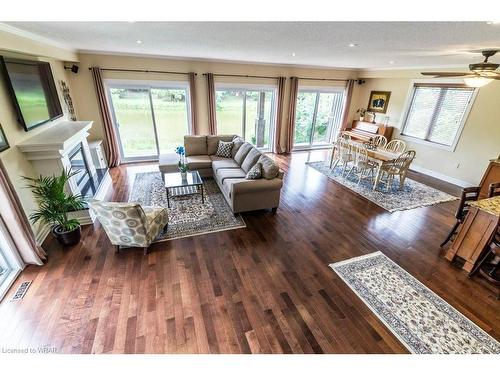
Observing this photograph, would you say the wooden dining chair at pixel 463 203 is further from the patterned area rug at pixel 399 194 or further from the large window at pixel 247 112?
the large window at pixel 247 112

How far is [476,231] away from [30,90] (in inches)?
231

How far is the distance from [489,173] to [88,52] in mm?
8231

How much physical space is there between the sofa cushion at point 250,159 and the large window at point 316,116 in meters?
3.58

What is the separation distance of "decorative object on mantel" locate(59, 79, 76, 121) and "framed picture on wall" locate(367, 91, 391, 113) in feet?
26.3

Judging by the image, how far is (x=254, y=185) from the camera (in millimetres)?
3461

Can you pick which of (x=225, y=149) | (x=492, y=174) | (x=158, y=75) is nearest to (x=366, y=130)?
(x=492, y=174)

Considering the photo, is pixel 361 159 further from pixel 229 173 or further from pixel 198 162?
pixel 198 162

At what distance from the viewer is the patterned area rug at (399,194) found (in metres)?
4.22

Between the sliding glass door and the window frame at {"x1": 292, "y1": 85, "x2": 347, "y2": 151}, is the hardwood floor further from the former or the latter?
the window frame at {"x1": 292, "y1": 85, "x2": 347, "y2": 151}

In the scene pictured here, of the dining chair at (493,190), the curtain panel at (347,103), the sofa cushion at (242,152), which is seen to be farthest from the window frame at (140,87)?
the dining chair at (493,190)

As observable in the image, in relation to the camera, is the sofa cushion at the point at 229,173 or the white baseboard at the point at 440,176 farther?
the white baseboard at the point at 440,176
